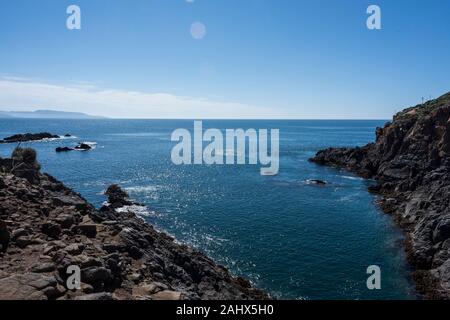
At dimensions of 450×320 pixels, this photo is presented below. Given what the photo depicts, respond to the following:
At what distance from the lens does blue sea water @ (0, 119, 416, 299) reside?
3678 centimetres

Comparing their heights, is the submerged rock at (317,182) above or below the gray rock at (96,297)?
below

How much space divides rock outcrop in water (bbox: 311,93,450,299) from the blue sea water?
2379 mm

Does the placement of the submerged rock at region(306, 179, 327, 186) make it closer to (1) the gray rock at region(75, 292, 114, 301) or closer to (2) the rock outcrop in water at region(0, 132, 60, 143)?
(1) the gray rock at region(75, 292, 114, 301)

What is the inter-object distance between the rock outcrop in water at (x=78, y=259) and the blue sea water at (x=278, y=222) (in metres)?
7.67

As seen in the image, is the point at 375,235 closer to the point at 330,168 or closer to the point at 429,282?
the point at 429,282

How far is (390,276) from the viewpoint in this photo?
37281 mm

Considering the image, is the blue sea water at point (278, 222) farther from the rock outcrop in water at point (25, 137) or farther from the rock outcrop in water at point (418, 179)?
the rock outcrop in water at point (25, 137)

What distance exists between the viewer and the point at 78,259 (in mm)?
18359

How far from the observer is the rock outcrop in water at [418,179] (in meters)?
39.0

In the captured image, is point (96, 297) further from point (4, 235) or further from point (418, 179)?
point (418, 179)

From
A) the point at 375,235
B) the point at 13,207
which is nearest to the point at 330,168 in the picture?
the point at 375,235

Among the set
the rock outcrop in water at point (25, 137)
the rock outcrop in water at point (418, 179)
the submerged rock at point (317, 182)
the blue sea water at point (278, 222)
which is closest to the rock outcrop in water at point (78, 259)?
the blue sea water at point (278, 222)
